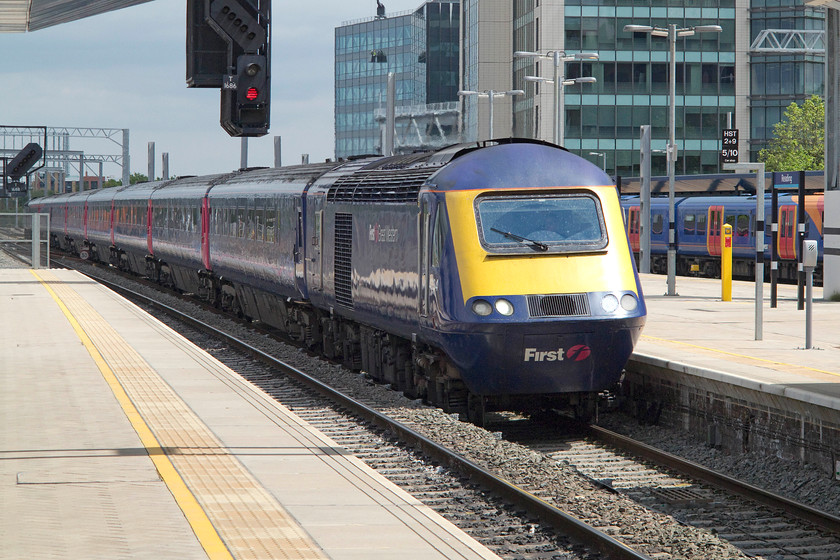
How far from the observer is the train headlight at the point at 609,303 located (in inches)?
505

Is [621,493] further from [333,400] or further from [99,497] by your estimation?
[333,400]

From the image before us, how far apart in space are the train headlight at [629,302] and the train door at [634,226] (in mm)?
35859

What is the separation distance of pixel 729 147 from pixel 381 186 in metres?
9.30

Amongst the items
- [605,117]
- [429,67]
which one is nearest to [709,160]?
[605,117]

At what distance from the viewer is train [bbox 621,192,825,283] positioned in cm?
3775

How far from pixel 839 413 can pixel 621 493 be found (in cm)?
225

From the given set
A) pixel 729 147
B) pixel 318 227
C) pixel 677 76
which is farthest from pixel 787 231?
pixel 677 76

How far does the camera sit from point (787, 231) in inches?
1522

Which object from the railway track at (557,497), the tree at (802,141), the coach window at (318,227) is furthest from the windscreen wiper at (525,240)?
the tree at (802,141)

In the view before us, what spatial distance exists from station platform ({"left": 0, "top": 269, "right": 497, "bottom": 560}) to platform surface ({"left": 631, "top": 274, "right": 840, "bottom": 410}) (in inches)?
184

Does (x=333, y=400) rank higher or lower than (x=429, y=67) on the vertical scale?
lower

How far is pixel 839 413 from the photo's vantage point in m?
11.1

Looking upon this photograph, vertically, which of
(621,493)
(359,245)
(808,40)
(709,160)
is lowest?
(621,493)

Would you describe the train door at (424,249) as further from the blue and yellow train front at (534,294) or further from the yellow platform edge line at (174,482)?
the yellow platform edge line at (174,482)
